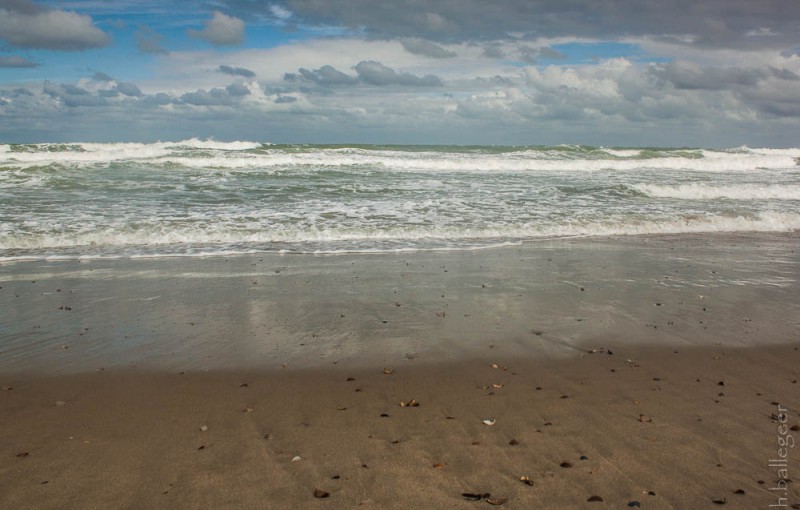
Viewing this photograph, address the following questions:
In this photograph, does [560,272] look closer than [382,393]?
No

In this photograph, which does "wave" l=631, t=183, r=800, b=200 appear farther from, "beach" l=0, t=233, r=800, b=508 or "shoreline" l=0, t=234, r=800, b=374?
"beach" l=0, t=233, r=800, b=508

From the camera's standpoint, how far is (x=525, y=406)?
13.9 feet

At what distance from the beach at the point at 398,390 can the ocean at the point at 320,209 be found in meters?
2.87

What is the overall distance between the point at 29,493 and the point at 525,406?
9.84 feet

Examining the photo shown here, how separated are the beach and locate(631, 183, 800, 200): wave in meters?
12.5

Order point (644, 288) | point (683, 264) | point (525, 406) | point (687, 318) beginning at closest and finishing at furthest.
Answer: point (525, 406), point (687, 318), point (644, 288), point (683, 264)

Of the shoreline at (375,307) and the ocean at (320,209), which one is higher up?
the ocean at (320,209)

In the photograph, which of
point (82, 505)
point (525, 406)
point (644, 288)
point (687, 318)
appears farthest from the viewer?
point (644, 288)

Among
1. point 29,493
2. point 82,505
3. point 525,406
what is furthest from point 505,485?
point 29,493

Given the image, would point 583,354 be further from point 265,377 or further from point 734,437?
point 265,377

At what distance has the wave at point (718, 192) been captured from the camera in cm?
1975

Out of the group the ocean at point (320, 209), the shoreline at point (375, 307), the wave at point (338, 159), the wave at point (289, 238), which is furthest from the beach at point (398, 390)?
the wave at point (338, 159)

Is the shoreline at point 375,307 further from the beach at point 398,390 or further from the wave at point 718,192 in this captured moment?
the wave at point 718,192

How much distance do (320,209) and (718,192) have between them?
14011 millimetres
